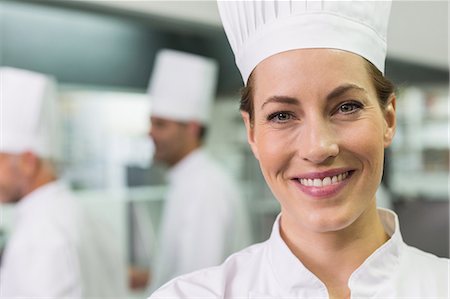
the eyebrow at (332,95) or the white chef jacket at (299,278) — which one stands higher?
the eyebrow at (332,95)

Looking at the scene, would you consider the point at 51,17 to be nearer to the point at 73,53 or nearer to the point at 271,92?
the point at 73,53

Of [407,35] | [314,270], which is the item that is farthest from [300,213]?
[407,35]

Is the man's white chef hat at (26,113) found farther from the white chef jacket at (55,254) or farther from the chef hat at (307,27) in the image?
the chef hat at (307,27)

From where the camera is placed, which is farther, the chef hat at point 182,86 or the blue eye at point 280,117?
the chef hat at point 182,86

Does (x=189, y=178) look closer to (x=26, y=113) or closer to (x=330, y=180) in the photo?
(x=26, y=113)

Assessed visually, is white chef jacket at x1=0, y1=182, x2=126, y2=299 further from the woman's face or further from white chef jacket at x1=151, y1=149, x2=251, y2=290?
the woman's face

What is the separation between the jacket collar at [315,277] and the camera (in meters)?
0.72

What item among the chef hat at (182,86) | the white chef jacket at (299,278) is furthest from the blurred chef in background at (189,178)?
the white chef jacket at (299,278)

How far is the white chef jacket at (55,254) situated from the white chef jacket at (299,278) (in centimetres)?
36

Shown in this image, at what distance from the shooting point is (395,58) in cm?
129

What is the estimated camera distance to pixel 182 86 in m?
1.68

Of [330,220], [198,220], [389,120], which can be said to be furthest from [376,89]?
[198,220]

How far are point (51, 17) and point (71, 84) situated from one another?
184 millimetres

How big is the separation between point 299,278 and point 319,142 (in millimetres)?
195
